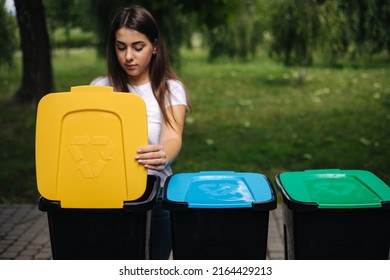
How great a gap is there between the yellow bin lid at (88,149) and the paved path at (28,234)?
1.67 m

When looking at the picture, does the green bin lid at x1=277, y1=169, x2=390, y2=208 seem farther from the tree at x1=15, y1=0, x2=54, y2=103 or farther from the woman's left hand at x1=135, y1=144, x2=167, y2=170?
the tree at x1=15, y1=0, x2=54, y2=103

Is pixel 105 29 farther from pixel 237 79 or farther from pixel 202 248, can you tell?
pixel 202 248

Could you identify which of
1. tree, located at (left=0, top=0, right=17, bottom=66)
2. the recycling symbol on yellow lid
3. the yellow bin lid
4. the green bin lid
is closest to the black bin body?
the yellow bin lid

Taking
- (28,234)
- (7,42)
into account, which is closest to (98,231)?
(28,234)

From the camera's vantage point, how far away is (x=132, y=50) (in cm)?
220

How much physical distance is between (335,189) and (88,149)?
42.4 inches

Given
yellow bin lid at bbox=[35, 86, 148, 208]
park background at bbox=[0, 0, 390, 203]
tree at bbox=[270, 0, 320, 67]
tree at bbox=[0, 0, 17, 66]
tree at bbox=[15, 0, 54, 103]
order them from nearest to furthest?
yellow bin lid at bbox=[35, 86, 148, 208] → tree at bbox=[15, 0, 54, 103] → park background at bbox=[0, 0, 390, 203] → tree at bbox=[0, 0, 17, 66] → tree at bbox=[270, 0, 320, 67]

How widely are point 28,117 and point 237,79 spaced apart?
239 inches

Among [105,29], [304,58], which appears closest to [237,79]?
[304,58]

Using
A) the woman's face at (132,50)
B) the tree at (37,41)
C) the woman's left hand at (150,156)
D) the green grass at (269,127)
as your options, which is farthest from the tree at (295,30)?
the woman's left hand at (150,156)

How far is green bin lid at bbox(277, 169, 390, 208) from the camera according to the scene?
6.46 ft

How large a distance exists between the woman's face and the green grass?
5.11 feet

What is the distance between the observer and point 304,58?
10766mm
